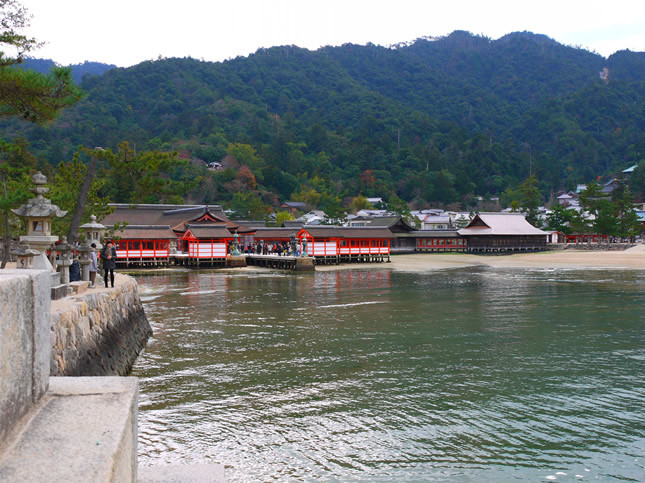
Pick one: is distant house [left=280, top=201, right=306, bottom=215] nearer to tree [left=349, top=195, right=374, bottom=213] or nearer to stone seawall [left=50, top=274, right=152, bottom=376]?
tree [left=349, top=195, right=374, bottom=213]

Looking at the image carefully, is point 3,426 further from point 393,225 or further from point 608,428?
point 393,225

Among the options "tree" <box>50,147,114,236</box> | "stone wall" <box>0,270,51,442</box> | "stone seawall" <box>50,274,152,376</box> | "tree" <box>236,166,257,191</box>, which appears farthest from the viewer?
"tree" <box>236,166,257,191</box>

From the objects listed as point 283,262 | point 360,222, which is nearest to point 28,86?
point 283,262

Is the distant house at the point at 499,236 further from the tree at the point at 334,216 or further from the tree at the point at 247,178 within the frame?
the tree at the point at 247,178

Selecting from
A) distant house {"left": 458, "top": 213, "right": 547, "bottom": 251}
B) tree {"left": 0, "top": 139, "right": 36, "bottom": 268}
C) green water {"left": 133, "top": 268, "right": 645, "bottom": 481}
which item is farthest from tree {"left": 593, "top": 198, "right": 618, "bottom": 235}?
tree {"left": 0, "top": 139, "right": 36, "bottom": 268}

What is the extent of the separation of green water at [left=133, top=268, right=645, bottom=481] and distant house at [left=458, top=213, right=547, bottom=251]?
3876 centimetres

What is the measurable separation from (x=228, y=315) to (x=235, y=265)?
25.0 metres

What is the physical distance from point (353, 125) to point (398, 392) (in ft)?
393

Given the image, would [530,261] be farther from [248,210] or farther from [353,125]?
[353,125]

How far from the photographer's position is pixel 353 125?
412ft

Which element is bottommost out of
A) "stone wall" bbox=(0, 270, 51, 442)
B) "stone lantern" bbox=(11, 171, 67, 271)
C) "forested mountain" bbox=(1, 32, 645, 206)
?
"stone wall" bbox=(0, 270, 51, 442)

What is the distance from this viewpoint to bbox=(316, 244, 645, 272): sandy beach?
42844mm

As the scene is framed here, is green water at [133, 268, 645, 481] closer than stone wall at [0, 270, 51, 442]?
No

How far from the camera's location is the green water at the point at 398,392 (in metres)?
6.93
